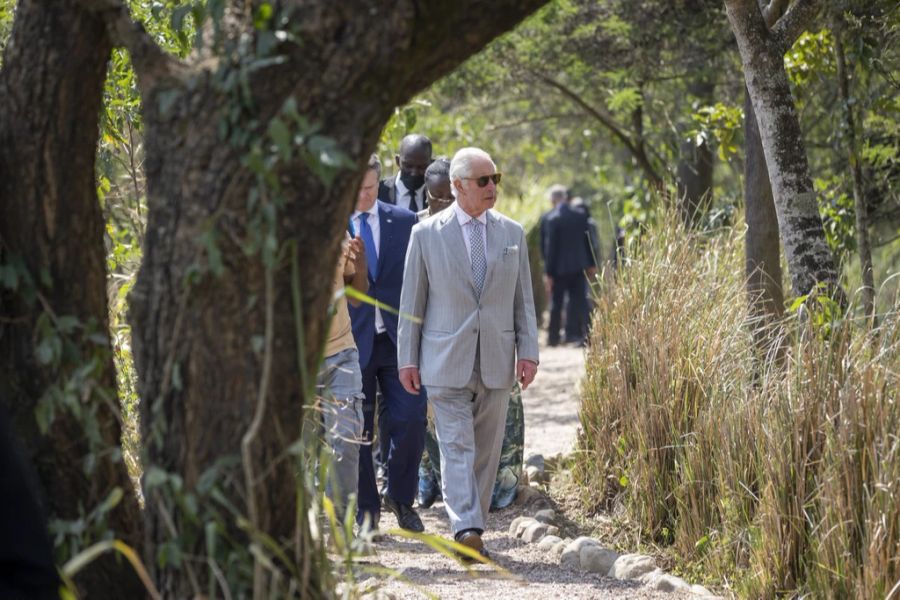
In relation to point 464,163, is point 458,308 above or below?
below

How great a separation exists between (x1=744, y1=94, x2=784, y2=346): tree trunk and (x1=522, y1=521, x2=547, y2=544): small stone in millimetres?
1539

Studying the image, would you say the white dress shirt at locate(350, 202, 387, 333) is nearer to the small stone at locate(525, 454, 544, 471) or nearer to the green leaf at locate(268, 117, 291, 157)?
the small stone at locate(525, 454, 544, 471)

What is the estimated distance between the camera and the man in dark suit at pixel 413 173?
7691 millimetres

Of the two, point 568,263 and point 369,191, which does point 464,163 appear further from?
point 568,263

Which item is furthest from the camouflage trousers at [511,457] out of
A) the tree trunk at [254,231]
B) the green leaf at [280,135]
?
the green leaf at [280,135]

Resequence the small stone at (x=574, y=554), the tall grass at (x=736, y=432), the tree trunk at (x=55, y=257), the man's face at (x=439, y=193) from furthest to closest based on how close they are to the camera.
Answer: the man's face at (x=439, y=193), the small stone at (x=574, y=554), the tall grass at (x=736, y=432), the tree trunk at (x=55, y=257)

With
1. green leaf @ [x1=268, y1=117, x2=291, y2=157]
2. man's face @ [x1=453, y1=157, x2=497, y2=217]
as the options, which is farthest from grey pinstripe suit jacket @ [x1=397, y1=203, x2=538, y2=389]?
green leaf @ [x1=268, y1=117, x2=291, y2=157]

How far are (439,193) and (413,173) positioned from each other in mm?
730

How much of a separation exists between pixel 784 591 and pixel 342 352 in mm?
2342

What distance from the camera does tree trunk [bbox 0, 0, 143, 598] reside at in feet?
10.8

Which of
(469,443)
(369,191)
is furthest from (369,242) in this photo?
(469,443)

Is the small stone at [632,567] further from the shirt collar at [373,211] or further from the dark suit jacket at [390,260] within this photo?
the shirt collar at [373,211]

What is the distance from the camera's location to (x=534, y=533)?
629 cm

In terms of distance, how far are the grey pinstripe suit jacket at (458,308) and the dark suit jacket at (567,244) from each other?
9454 mm
